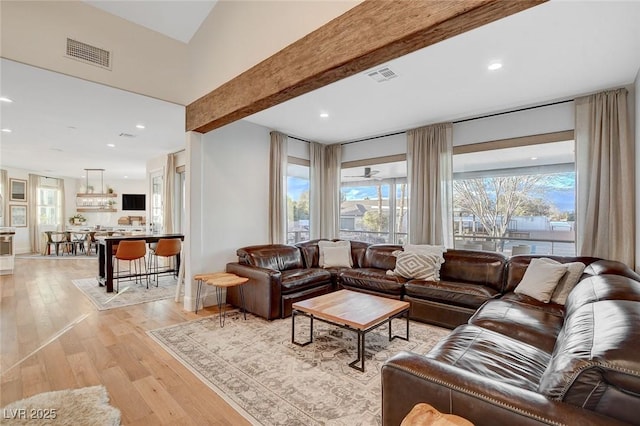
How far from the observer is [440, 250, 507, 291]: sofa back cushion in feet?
12.4

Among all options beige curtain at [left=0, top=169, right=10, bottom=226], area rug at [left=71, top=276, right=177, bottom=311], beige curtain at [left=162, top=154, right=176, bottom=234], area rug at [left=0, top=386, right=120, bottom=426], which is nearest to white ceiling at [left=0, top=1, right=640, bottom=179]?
beige curtain at [left=162, top=154, right=176, bottom=234]

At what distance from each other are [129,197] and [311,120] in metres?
8.75

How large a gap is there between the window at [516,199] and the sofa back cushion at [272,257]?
2766 mm

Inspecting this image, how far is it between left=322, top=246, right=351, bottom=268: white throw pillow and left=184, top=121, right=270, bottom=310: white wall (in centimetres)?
116

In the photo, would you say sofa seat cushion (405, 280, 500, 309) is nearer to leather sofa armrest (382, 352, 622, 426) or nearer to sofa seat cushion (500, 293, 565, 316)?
sofa seat cushion (500, 293, 565, 316)

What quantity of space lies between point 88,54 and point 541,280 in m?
5.39

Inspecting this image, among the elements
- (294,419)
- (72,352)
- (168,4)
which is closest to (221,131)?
(168,4)

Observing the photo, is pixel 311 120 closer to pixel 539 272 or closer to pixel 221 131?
pixel 221 131

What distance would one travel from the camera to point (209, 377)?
8.05 feet

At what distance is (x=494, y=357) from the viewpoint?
1.84m

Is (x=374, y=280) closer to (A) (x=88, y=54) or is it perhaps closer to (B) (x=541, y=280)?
(B) (x=541, y=280)

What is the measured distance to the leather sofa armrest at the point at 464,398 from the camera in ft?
3.51

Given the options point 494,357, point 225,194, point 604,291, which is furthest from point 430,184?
point 494,357

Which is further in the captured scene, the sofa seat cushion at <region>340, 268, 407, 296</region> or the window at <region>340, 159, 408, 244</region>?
the window at <region>340, 159, 408, 244</region>
